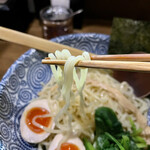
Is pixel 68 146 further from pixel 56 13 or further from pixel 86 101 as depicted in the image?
pixel 56 13

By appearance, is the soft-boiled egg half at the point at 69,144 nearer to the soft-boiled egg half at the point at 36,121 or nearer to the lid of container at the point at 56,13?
the soft-boiled egg half at the point at 36,121

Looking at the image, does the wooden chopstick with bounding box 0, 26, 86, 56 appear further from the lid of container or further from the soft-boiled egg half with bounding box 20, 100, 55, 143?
the lid of container

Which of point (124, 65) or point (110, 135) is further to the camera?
point (110, 135)

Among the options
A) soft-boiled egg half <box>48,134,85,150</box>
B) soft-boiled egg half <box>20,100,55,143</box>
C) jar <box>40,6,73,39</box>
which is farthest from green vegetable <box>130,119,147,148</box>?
jar <box>40,6,73,39</box>

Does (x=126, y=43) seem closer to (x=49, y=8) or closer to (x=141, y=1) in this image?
(x=141, y=1)

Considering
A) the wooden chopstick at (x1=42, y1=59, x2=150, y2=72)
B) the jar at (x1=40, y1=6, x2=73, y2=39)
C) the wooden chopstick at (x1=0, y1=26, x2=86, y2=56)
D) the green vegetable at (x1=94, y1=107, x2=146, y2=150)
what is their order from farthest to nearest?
the jar at (x1=40, y1=6, x2=73, y2=39), the wooden chopstick at (x1=0, y1=26, x2=86, y2=56), the green vegetable at (x1=94, y1=107, x2=146, y2=150), the wooden chopstick at (x1=42, y1=59, x2=150, y2=72)

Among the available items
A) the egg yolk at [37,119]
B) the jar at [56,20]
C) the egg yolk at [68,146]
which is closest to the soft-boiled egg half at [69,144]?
the egg yolk at [68,146]

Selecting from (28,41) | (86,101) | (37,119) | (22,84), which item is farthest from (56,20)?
(37,119)
